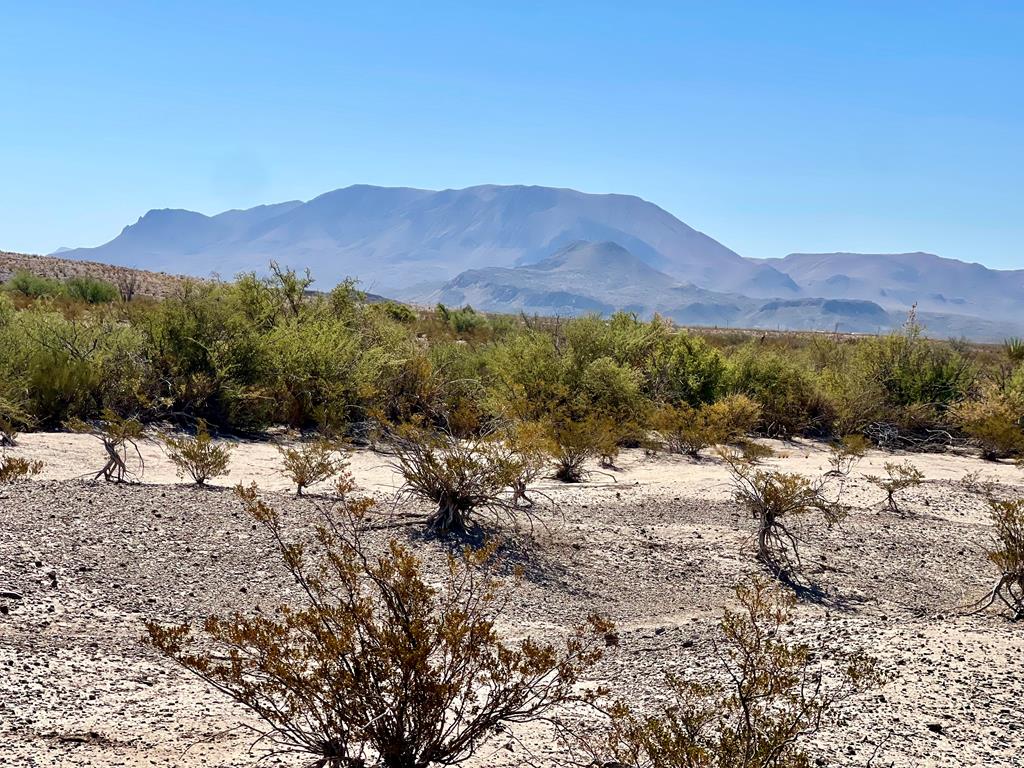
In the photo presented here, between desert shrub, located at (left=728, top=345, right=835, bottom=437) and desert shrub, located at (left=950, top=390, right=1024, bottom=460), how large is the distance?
266 cm

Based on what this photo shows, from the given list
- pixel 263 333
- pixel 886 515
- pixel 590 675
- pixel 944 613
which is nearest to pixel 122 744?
pixel 590 675

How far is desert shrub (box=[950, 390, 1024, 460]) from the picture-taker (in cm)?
1778

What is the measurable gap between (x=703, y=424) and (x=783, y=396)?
3745 millimetres

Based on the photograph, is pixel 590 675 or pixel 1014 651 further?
pixel 1014 651

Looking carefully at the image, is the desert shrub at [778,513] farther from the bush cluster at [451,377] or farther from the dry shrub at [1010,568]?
the bush cluster at [451,377]

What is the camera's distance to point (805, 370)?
68.5 feet

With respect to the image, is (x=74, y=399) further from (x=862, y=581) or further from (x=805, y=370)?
(x=805, y=370)

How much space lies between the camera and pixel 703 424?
1697 centimetres

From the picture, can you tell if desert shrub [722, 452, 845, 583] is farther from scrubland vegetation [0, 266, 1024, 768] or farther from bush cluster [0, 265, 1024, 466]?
bush cluster [0, 265, 1024, 466]

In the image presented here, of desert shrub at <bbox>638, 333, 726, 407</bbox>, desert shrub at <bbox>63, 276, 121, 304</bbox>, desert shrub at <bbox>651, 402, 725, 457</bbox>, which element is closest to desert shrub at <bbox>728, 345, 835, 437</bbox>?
desert shrub at <bbox>638, 333, 726, 407</bbox>

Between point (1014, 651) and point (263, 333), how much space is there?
14957mm

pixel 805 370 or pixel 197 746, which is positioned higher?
pixel 805 370

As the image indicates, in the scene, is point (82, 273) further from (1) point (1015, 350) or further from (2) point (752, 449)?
(1) point (1015, 350)

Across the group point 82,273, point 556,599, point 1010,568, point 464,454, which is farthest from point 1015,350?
point 82,273
